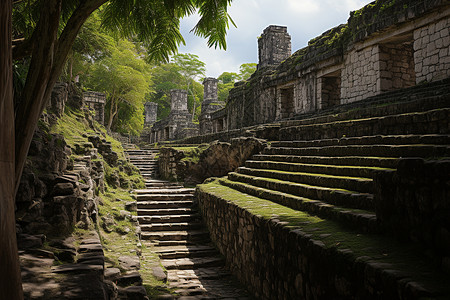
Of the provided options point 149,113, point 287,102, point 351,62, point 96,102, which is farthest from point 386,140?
point 149,113

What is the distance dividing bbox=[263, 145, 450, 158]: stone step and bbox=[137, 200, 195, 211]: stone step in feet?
13.1

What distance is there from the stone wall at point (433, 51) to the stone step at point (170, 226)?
7733 mm

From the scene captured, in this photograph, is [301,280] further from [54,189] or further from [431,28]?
[431,28]

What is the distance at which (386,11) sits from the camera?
10383mm

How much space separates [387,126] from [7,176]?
20.7 ft

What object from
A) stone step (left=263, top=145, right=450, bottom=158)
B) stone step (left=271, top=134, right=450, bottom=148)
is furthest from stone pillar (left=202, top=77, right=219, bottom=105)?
stone step (left=263, top=145, right=450, bottom=158)

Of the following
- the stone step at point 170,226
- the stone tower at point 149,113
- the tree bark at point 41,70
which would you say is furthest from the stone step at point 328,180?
the stone tower at point 149,113

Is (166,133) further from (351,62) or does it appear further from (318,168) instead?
(318,168)

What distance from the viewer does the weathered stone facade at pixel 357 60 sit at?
898 cm

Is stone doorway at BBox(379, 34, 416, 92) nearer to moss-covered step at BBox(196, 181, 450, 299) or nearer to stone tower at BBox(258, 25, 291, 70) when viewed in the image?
moss-covered step at BBox(196, 181, 450, 299)

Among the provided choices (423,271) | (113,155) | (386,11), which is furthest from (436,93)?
(113,155)

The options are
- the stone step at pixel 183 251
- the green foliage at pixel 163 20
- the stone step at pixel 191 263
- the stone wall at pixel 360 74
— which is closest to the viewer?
the green foliage at pixel 163 20

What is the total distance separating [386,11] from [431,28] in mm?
1885

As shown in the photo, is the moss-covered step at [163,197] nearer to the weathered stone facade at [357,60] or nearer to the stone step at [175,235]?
the stone step at [175,235]
